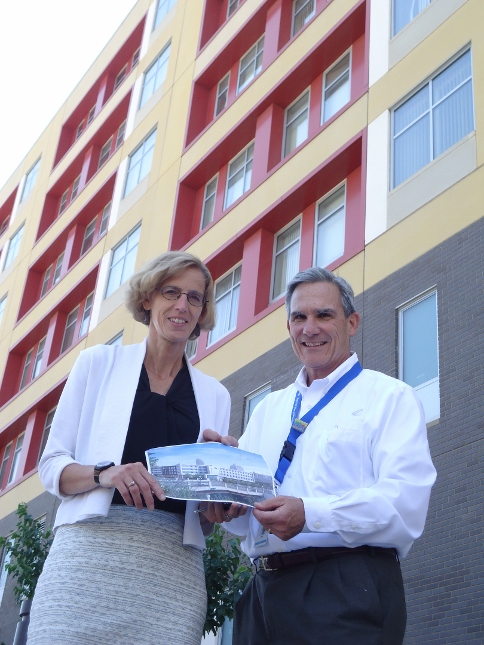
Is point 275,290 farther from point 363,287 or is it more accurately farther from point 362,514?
point 362,514

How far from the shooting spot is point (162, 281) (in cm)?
410

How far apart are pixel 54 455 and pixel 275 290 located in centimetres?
1327

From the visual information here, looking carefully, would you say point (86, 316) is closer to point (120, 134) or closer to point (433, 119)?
point (120, 134)

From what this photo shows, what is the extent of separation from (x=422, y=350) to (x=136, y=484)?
28.6 feet

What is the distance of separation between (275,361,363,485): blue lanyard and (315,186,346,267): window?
1098cm

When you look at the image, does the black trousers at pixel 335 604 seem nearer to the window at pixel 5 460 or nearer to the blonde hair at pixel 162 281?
the blonde hair at pixel 162 281

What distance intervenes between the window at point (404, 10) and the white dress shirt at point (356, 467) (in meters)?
12.3

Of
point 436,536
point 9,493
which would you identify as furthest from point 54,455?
point 9,493

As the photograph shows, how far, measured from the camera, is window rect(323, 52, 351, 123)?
662 inches

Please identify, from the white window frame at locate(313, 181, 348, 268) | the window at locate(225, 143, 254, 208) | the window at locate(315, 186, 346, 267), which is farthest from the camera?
the window at locate(225, 143, 254, 208)

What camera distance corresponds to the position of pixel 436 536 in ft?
32.8

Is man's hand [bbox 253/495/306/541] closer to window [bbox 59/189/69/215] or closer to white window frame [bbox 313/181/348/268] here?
white window frame [bbox 313/181/348/268]

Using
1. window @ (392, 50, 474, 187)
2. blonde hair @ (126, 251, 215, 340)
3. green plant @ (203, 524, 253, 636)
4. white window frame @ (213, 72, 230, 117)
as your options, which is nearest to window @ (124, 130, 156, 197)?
white window frame @ (213, 72, 230, 117)

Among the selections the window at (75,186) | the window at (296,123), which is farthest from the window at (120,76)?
the window at (296,123)
